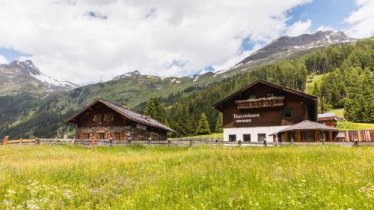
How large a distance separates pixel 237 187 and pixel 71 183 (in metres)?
6.66

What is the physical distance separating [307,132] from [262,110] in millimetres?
7629

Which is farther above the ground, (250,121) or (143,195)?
(250,121)

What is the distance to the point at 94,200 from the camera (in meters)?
10.6

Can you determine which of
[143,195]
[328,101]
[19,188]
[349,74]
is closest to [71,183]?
[19,188]

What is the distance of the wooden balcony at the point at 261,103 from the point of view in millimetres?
50281

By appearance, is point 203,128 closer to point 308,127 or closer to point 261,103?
point 261,103

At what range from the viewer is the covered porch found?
145ft

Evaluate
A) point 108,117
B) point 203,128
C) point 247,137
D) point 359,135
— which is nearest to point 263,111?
point 247,137

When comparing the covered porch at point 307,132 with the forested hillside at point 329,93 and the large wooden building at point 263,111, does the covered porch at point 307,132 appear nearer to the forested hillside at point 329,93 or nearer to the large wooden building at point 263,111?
the large wooden building at point 263,111

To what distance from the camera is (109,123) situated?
192 ft

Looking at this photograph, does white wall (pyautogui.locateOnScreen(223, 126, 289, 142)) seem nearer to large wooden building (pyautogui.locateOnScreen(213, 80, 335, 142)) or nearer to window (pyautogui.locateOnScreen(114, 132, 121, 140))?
large wooden building (pyautogui.locateOnScreen(213, 80, 335, 142))

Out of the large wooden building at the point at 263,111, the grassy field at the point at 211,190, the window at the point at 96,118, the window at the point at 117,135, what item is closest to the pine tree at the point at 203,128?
the window at the point at 96,118

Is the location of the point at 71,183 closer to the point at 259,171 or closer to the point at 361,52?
the point at 259,171

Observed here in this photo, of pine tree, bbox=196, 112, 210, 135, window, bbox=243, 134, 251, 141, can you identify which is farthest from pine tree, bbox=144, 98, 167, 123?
window, bbox=243, 134, 251, 141
